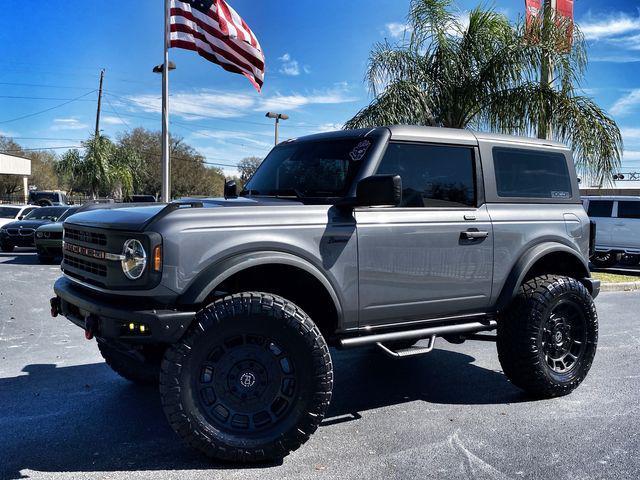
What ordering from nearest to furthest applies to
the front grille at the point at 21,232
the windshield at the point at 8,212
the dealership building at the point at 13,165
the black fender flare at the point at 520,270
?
the black fender flare at the point at 520,270, the front grille at the point at 21,232, the windshield at the point at 8,212, the dealership building at the point at 13,165

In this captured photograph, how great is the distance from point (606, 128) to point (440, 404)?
340 inches

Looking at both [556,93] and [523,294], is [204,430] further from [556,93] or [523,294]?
[556,93]

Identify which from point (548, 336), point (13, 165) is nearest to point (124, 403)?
point (548, 336)

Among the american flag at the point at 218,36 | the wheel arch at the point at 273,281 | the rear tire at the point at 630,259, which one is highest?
the american flag at the point at 218,36

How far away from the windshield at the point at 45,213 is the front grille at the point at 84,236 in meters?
14.6

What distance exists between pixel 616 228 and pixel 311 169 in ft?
44.8

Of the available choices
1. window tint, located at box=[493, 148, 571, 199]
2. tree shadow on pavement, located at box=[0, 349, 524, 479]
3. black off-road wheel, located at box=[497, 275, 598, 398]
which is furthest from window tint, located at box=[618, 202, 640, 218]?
black off-road wheel, located at box=[497, 275, 598, 398]

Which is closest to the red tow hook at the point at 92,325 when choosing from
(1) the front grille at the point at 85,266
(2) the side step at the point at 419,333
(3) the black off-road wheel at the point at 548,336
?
(1) the front grille at the point at 85,266

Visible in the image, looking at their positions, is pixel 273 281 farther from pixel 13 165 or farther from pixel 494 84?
pixel 13 165

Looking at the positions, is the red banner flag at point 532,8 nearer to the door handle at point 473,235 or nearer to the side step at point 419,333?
the door handle at point 473,235

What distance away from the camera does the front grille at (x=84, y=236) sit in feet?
11.6

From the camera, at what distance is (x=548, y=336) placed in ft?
15.4

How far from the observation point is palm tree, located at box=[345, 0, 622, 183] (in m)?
11.1

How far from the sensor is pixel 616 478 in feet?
10.8
